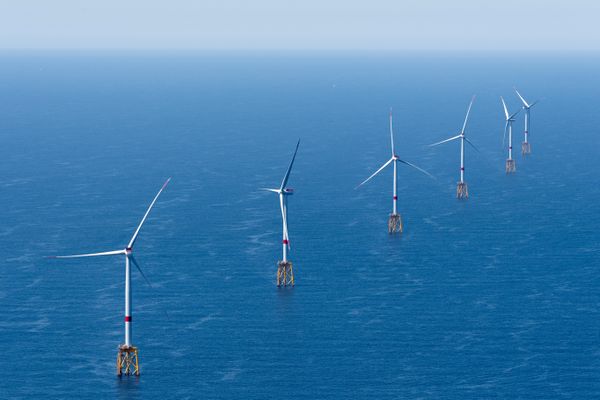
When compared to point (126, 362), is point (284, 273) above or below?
A: above

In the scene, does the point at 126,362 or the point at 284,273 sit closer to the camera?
the point at 126,362

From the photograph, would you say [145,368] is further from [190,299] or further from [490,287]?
[490,287]

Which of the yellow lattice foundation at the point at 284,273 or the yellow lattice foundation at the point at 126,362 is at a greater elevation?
the yellow lattice foundation at the point at 284,273

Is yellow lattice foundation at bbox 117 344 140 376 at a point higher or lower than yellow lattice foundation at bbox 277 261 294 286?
lower

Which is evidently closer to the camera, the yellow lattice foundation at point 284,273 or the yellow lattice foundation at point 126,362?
the yellow lattice foundation at point 126,362

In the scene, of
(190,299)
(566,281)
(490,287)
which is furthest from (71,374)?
(566,281)

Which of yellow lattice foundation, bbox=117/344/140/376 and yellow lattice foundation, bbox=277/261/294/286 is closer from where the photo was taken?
yellow lattice foundation, bbox=117/344/140/376
